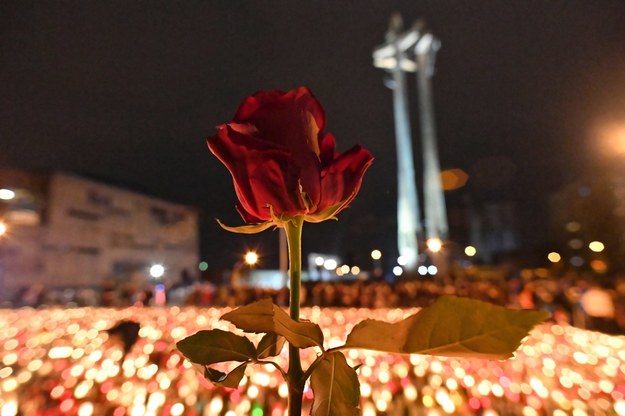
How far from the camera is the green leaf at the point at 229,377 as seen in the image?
629 millimetres

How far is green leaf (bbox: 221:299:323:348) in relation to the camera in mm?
573

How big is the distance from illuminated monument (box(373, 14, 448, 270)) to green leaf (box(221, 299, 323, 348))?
3681cm

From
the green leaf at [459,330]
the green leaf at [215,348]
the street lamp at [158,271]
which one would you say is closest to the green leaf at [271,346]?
the green leaf at [215,348]

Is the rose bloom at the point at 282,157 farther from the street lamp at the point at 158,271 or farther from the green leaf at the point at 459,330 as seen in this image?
the street lamp at the point at 158,271

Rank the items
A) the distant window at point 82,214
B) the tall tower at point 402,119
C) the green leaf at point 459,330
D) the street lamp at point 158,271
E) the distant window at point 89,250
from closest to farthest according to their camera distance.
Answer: the green leaf at point 459,330 → the street lamp at point 158,271 → the distant window at point 82,214 → the distant window at point 89,250 → the tall tower at point 402,119

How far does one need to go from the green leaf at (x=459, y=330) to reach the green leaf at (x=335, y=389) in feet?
0.21

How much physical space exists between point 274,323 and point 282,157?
23 cm

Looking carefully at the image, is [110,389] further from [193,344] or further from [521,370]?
[521,370]

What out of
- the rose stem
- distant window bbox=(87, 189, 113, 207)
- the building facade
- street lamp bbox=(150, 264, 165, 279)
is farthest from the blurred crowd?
distant window bbox=(87, 189, 113, 207)

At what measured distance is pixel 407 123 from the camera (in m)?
48.8

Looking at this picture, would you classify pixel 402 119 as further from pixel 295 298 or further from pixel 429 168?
pixel 295 298

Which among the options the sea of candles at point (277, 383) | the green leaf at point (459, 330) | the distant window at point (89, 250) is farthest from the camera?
the distant window at point (89, 250)

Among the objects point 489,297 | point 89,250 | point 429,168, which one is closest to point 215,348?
point 489,297

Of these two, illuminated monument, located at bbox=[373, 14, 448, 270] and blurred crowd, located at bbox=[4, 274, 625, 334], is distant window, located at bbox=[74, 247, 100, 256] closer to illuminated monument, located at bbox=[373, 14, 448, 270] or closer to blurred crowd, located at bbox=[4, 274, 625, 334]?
blurred crowd, located at bbox=[4, 274, 625, 334]
